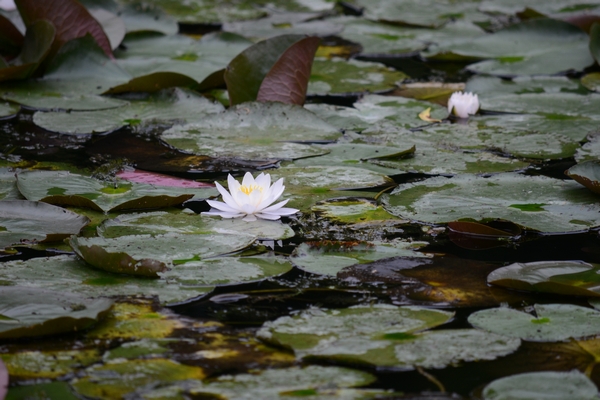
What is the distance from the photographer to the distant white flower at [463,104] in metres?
3.06

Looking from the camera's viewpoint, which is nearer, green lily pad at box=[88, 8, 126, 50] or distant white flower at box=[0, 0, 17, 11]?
green lily pad at box=[88, 8, 126, 50]

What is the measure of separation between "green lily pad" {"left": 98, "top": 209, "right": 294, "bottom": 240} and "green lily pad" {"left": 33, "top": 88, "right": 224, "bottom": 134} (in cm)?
97

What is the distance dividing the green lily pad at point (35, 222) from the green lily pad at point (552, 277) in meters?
1.12

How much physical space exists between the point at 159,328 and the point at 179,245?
1.24 feet

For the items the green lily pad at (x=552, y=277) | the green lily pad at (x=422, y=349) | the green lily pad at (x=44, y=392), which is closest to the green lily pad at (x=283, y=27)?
the green lily pad at (x=552, y=277)

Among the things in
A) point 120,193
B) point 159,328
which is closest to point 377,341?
point 159,328

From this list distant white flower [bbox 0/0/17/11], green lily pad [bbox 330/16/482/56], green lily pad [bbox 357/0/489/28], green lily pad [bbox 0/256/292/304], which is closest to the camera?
green lily pad [bbox 0/256/292/304]

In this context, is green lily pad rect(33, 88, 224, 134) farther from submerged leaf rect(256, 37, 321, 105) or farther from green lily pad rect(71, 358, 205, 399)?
green lily pad rect(71, 358, 205, 399)

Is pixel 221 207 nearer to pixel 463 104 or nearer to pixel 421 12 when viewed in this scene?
pixel 463 104

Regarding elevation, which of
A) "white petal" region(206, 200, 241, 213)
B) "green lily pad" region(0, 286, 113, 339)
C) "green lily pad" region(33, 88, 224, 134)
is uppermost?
"green lily pad" region(33, 88, 224, 134)

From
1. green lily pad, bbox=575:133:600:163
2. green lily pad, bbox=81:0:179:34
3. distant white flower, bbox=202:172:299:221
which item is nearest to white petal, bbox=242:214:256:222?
distant white flower, bbox=202:172:299:221

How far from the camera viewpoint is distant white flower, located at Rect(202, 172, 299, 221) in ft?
6.79

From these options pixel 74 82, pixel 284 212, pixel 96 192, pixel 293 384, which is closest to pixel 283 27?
pixel 74 82

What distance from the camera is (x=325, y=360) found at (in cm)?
142
